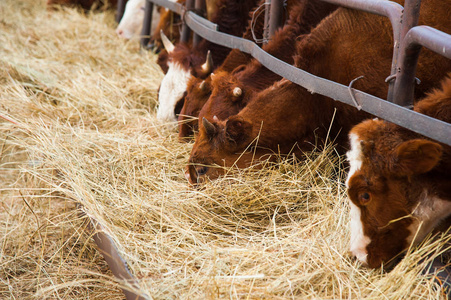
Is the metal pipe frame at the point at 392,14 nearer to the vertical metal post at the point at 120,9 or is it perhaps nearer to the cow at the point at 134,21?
the cow at the point at 134,21

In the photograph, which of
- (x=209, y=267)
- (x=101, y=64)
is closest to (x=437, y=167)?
(x=209, y=267)

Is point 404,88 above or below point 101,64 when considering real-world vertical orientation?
above

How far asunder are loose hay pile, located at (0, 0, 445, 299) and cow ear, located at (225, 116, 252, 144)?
25 centimetres

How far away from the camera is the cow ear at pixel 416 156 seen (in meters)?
2.08

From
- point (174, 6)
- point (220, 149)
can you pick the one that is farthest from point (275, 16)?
point (174, 6)

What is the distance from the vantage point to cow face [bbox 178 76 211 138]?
13.2 feet

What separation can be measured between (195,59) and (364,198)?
2.64m

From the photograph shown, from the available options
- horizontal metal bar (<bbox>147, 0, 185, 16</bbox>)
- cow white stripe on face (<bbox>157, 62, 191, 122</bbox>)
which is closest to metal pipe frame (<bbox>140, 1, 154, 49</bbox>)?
horizontal metal bar (<bbox>147, 0, 185, 16</bbox>)

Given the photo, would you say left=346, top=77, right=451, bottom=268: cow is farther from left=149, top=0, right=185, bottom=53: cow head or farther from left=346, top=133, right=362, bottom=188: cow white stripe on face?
left=149, top=0, right=185, bottom=53: cow head

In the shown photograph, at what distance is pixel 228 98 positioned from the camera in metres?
3.50

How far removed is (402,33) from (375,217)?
2.90 ft

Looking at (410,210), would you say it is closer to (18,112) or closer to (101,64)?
(18,112)

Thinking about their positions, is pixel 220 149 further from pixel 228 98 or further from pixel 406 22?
pixel 406 22

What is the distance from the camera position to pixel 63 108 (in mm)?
4785
